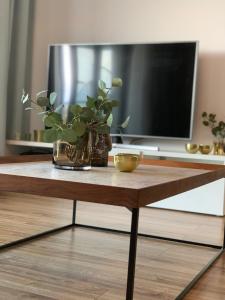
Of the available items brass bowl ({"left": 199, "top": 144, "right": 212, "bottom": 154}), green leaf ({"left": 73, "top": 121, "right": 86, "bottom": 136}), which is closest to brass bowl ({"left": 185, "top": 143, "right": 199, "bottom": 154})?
brass bowl ({"left": 199, "top": 144, "right": 212, "bottom": 154})

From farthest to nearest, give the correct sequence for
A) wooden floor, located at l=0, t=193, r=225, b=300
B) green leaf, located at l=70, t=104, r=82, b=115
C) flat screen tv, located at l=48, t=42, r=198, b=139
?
1. flat screen tv, located at l=48, t=42, r=198, b=139
2. green leaf, located at l=70, t=104, r=82, b=115
3. wooden floor, located at l=0, t=193, r=225, b=300

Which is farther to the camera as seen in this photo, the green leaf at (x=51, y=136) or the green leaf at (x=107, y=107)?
the green leaf at (x=107, y=107)

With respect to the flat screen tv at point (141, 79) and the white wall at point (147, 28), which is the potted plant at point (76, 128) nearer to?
the flat screen tv at point (141, 79)

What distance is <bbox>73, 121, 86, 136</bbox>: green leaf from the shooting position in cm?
164

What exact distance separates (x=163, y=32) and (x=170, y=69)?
1.39 feet

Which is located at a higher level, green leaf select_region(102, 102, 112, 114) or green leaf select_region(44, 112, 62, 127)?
green leaf select_region(102, 102, 112, 114)

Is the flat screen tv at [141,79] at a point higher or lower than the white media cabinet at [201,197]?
higher

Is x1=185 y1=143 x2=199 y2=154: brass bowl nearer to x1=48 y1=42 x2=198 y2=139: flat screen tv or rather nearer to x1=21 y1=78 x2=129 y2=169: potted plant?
x1=48 y1=42 x2=198 y2=139: flat screen tv

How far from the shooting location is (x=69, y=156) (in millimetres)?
1703

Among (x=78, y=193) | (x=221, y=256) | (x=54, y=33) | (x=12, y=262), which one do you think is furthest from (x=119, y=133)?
(x=78, y=193)

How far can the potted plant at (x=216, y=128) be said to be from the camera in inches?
137

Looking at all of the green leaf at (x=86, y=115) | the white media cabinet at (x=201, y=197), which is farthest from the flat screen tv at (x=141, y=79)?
the green leaf at (x=86, y=115)

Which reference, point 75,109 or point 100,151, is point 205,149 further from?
point 75,109

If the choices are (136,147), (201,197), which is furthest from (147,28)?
(201,197)
